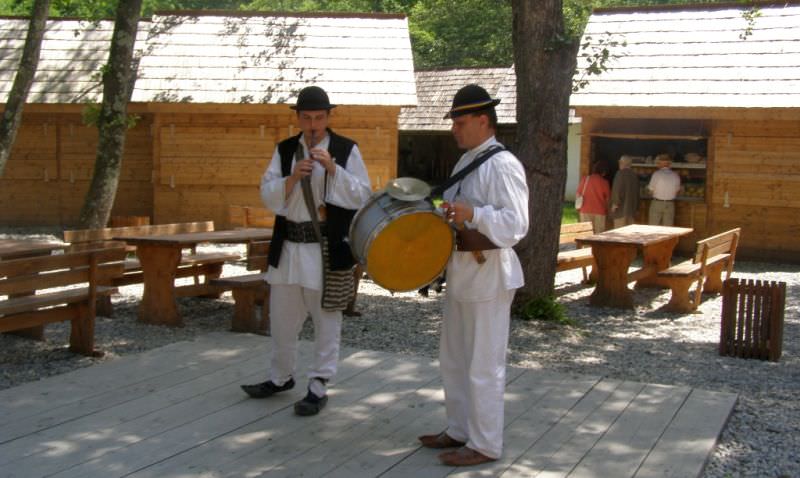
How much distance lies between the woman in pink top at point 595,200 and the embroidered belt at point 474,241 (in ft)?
37.7

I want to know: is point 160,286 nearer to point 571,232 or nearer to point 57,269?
point 57,269

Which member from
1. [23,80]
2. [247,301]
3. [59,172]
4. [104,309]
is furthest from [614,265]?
[59,172]

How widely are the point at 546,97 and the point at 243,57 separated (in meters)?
9.99

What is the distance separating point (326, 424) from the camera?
5695mm

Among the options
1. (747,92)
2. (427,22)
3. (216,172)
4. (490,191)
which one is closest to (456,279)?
(490,191)

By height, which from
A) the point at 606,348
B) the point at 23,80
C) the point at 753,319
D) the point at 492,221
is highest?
the point at 23,80

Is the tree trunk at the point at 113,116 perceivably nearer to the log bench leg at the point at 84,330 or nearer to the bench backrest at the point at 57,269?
the bench backrest at the point at 57,269

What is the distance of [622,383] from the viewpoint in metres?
6.78

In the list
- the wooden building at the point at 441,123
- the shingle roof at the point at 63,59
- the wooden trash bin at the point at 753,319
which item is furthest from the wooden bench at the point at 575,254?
the wooden building at the point at 441,123

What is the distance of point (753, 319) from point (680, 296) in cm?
256

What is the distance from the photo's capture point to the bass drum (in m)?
4.89

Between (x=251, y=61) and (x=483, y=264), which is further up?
(x=251, y=61)

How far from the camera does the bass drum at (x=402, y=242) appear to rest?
4.89 metres

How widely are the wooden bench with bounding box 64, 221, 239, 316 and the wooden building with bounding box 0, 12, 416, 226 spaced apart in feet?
23.6
